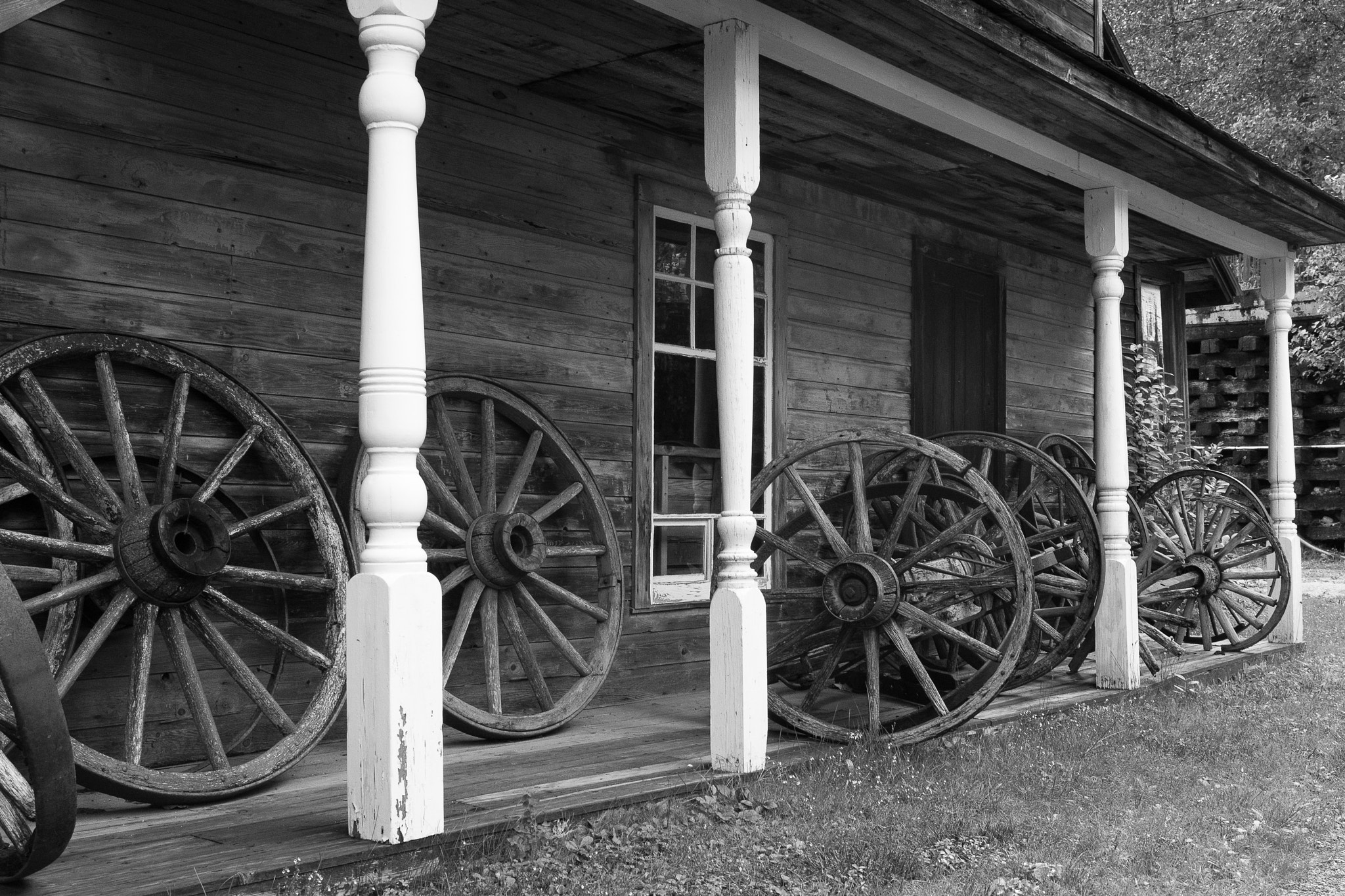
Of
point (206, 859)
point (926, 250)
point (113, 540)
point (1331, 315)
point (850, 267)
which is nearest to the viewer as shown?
point (206, 859)

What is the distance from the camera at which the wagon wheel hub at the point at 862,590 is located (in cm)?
549

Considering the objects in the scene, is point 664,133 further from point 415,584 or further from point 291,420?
point 415,584

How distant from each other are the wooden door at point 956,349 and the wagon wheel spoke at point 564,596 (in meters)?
3.29

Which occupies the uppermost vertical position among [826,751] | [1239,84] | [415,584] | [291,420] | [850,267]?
[1239,84]

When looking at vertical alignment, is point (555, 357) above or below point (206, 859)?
above

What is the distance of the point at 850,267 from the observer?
809 cm

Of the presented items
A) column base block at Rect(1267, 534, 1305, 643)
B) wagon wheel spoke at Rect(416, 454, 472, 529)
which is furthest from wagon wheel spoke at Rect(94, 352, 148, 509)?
column base block at Rect(1267, 534, 1305, 643)

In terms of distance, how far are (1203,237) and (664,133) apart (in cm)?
418

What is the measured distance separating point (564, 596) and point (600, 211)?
1.90 m

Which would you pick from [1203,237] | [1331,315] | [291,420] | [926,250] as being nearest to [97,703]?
[291,420]

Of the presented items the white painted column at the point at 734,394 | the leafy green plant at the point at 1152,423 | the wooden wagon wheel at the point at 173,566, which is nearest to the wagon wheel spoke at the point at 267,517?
the wooden wagon wheel at the point at 173,566

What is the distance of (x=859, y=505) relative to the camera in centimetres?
577

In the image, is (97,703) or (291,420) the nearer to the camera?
(97,703)

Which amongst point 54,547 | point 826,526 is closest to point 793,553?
point 826,526
